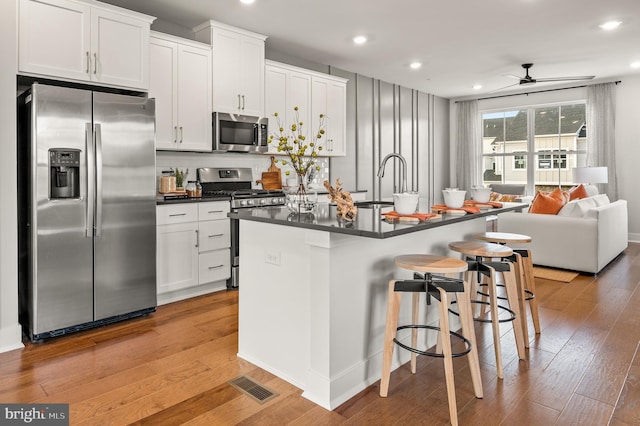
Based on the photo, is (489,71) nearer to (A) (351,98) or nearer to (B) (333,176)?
(A) (351,98)

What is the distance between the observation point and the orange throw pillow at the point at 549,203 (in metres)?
5.11

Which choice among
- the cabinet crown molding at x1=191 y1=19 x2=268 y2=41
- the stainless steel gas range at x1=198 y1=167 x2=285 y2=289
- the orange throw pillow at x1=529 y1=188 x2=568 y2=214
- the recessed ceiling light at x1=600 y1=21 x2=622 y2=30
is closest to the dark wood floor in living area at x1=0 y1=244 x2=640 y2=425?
the stainless steel gas range at x1=198 y1=167 x2=285 y2=289

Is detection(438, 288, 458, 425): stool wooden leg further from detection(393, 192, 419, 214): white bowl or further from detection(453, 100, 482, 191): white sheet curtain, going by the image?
detection(453, 100, 482, 191): white sheet curtain

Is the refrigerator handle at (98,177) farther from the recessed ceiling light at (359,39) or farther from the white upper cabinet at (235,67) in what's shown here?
the recessed ceiling light at (359,39)

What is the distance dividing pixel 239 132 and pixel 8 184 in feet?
7.03

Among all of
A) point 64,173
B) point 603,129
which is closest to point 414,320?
point 64,173

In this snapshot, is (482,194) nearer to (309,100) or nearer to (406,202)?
(406,202)

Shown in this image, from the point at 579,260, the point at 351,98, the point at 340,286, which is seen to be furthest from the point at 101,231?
the point at 579,260

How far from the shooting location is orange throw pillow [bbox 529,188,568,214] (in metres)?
5.11

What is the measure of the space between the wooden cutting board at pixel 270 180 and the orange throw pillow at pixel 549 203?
314 cm

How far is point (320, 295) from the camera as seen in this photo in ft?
6.84

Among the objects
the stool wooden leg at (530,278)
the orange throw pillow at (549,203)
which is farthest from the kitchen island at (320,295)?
the orange throw pillow at (549,203)

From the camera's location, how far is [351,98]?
644 cm

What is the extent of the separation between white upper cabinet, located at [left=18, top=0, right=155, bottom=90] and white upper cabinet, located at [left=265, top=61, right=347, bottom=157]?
1.60m
